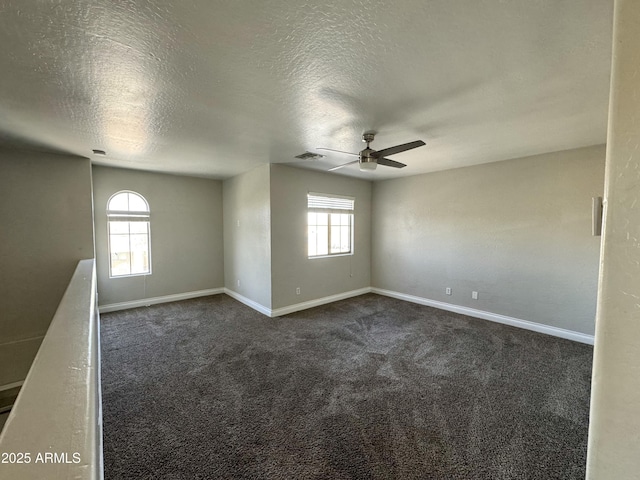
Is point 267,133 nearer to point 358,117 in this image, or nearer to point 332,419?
point 358,117

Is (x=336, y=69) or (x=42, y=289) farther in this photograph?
(x=42, y=289)

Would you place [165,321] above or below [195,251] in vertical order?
below

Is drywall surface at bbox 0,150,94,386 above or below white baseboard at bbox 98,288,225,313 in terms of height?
above

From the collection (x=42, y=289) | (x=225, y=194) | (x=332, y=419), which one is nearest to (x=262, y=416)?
(x=332, y=419)

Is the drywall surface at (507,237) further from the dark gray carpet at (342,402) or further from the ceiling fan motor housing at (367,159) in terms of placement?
the ceiling fan motor housing at (367,159)

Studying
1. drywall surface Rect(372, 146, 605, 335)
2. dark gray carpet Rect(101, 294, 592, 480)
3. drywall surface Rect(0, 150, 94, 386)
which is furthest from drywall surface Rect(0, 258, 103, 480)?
drywall surface Rect(372, 146, 605, 335)

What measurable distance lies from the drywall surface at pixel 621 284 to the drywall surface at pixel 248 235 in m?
3.95

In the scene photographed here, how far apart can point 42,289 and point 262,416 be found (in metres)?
3.61

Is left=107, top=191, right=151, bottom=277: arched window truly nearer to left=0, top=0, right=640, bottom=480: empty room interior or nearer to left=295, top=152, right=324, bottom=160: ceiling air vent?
left=0, top=0, right=640, bottom=480: empty room interior

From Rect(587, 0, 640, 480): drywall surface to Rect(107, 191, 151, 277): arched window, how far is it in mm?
5710

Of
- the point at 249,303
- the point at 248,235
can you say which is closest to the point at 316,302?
the point at 249,303

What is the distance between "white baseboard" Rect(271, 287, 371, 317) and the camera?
4368mm

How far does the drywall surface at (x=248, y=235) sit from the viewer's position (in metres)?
4.40

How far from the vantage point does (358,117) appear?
2.49 metres
